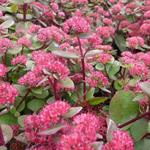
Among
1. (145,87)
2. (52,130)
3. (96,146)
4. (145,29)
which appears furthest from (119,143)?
(145,29)

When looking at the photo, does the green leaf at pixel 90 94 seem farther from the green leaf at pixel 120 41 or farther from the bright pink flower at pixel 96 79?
the green leaf at pixel 120 41

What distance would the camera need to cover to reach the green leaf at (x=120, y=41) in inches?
90.7

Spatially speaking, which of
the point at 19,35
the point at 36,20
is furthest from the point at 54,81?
Answer: the point at 36,20

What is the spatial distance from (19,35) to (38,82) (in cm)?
64

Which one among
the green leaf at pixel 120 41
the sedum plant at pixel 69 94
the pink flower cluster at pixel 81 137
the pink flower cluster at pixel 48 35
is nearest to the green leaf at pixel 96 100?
the sedum plant at pixel 69 94

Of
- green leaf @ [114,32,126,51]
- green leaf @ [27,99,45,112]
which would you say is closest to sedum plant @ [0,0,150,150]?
green leaf @ [27,99,45,112]

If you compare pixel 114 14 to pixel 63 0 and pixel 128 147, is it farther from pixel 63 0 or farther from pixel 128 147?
pixel 128 147

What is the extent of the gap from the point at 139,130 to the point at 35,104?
36cm

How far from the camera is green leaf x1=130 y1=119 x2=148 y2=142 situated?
1080 mm

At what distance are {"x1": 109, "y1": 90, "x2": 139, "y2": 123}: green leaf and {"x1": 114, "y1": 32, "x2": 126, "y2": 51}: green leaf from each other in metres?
1.13

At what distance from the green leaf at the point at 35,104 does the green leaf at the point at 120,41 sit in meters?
1.09

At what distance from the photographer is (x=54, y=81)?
3.87ft

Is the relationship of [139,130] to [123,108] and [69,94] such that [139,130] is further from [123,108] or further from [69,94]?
[69,94]

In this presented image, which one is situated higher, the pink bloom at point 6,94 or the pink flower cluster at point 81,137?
the pink flower cluster at point 81,137
